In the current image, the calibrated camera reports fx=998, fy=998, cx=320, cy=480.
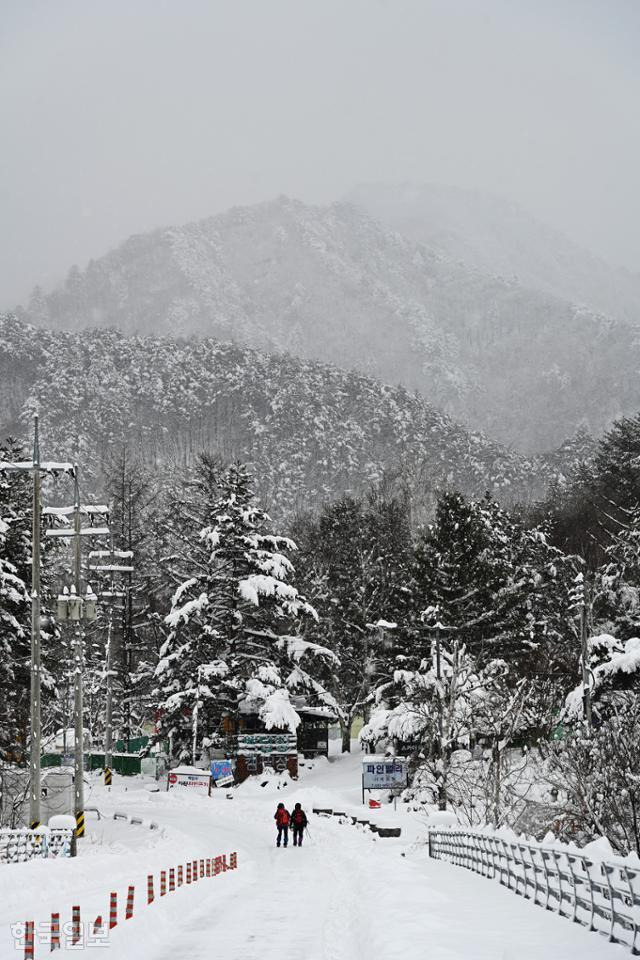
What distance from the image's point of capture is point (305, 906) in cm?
1733

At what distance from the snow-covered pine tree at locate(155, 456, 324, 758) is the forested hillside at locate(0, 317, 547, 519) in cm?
9392

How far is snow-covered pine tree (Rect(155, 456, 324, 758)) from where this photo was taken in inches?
2023

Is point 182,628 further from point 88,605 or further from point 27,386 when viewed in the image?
point 27,386

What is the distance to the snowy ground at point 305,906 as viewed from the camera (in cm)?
1214

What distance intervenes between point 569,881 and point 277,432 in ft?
559

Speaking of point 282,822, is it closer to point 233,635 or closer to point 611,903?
point 611,903

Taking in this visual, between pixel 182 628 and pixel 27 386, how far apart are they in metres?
156

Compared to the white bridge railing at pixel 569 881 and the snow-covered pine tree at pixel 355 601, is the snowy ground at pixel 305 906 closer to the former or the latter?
the white bridge railing at pixel 569 881

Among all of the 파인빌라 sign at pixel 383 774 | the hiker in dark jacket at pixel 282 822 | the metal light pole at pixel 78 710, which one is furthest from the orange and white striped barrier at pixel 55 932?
the 파인빌라 sign at pixel 383 774

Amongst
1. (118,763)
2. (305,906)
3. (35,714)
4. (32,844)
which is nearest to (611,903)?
(305,906)

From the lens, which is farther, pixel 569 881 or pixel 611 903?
pixel 569 881

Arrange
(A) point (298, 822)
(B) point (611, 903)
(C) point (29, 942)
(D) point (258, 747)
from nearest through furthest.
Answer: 1. (C) point (29, 942)
2. (B) point (611, 903)
3. (A) point (298, 822)
4. (D) point (258, 747)

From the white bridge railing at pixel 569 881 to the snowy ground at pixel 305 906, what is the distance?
24cm

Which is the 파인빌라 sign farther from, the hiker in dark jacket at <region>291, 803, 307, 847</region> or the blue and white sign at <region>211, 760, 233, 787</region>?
the hiker in dark jacket at <region>291, 803, 307, 847</region>
